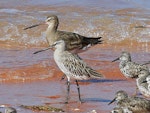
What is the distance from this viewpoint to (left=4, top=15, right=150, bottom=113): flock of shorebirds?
961 centimetres

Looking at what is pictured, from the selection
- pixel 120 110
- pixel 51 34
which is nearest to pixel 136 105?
pixel 120 110

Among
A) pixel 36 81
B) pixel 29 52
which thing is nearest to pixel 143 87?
pixel 36 81

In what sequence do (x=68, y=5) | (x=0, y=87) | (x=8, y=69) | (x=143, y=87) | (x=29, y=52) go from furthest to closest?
1. (x=68, y=5)
2. (x=29, y=52)
3. (x=8, y=69)
4. (x=0, y=87)
5. (x=143, y=87)

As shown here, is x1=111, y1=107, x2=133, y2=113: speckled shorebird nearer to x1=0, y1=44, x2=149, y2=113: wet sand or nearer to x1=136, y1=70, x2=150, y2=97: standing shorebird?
x1=0, y1=44, x2=149, y2=113: wet sand

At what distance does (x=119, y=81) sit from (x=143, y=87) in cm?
215

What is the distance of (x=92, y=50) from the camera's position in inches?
628

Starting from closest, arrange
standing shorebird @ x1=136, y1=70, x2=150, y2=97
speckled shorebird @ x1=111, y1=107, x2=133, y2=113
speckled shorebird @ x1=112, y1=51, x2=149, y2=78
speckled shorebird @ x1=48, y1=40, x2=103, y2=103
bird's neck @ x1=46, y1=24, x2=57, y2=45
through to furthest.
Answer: speckled shorebird @ x1=111, y1=107, x2=133, y2=113 < standing shorebird @ x1=136, y1=70, x2=150, y2=97 < speckled shorebird @ x1=48, y1=40, x2=103, y2=103 < speckled shorebird @ x1=112, y1=51, x2=149, y2=78 < bird's neck @ x1=46, y1=24, x2=57, y2=45

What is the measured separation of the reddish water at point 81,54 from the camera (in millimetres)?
11305

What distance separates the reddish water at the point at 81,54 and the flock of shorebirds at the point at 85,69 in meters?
0.39

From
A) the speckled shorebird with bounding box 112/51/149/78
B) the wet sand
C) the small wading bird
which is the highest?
the small wading bird

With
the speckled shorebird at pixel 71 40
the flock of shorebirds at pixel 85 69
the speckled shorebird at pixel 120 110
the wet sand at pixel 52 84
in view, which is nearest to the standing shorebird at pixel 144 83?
the flock of shorebirds at pixel 85 69

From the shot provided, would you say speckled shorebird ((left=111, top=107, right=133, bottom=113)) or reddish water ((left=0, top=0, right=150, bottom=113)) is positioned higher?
speckled shorebird ((left=111, top=107, right=133, bottom=113))

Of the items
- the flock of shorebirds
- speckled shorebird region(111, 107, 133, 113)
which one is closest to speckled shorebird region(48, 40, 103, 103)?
the flock of shorebirds

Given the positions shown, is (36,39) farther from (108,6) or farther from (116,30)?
(108,6)
